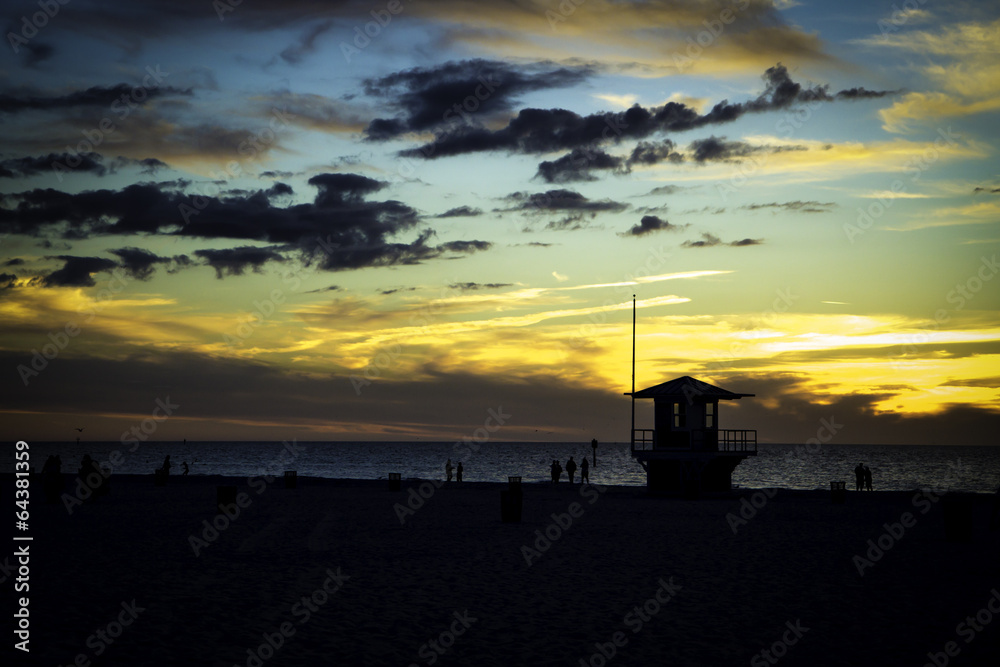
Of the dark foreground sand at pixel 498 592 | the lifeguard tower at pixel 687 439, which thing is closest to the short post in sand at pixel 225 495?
the dark foreground sand at pixel 498 592

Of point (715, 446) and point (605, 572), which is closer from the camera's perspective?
point (605, 572)

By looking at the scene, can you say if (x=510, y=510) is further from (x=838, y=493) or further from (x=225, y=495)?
(x=838, y=493)

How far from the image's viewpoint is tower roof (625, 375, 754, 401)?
1618 inches

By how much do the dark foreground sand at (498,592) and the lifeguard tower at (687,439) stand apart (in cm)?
1351

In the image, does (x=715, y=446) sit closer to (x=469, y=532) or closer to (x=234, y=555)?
(x=469, y=532)

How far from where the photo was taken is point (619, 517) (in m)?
29.8

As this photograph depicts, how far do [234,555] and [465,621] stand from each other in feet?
27.6

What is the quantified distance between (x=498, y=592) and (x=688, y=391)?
92.6ft

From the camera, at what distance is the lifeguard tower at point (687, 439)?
41250 millimetres

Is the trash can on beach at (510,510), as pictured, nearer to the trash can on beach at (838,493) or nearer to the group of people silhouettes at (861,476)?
the trash can on beach at (838,493)

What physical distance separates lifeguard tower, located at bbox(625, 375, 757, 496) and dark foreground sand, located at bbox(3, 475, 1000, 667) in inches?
532

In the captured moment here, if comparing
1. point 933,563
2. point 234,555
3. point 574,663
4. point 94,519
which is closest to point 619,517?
point 933,563

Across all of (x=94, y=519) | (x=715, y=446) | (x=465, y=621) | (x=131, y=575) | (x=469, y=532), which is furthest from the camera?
(x=715, y=446)

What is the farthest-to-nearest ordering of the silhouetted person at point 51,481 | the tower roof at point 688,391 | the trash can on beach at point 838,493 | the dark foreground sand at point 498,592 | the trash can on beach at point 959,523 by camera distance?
1. the tower roof at point 688,391
2. the trash can on beach at point 838,493
3. the silhouetted person at point 51,481
4. the trash can on beach at point 959,523
5. the dark foreground sand at point 498,592
